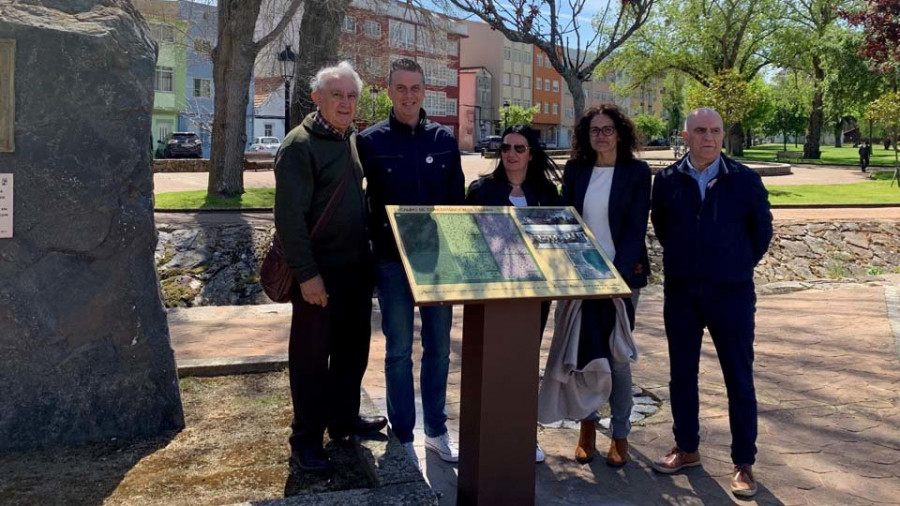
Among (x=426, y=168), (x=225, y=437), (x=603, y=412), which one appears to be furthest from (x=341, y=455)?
(x=603, y=412)

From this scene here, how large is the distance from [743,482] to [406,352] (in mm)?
1764

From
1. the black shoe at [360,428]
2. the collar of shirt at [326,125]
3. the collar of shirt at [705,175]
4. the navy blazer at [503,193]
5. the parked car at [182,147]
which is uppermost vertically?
the parked car at [182,147]

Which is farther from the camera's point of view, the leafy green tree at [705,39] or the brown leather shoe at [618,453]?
the leafy green tree at [705,39]

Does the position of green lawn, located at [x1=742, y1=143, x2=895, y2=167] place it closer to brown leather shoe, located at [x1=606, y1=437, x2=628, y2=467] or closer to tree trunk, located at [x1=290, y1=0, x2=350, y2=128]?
tree trunk, located at [x1=290, y1=0, x2=350, y2=128]

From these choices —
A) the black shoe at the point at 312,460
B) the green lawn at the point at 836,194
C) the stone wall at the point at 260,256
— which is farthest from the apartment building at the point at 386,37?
the green lawn at the point at 836,194

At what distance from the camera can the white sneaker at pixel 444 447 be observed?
13.9ft

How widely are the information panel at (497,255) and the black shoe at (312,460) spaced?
114cm

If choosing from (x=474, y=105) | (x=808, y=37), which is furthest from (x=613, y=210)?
(x=474, y=105)

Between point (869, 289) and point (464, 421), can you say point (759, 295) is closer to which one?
point (869, 289)

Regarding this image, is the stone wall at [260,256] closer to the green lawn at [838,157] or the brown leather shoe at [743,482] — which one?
the brown leather shoe at [743,482]

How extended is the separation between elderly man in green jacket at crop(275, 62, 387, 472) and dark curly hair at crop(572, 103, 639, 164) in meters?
1.21

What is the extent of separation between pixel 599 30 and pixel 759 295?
7601 mm

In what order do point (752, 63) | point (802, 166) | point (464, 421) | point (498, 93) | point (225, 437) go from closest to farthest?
point (464, 421)
point (225, 437)
point (802, 166)
point (752, 63)
point (498, 93)

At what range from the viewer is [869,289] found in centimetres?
932
